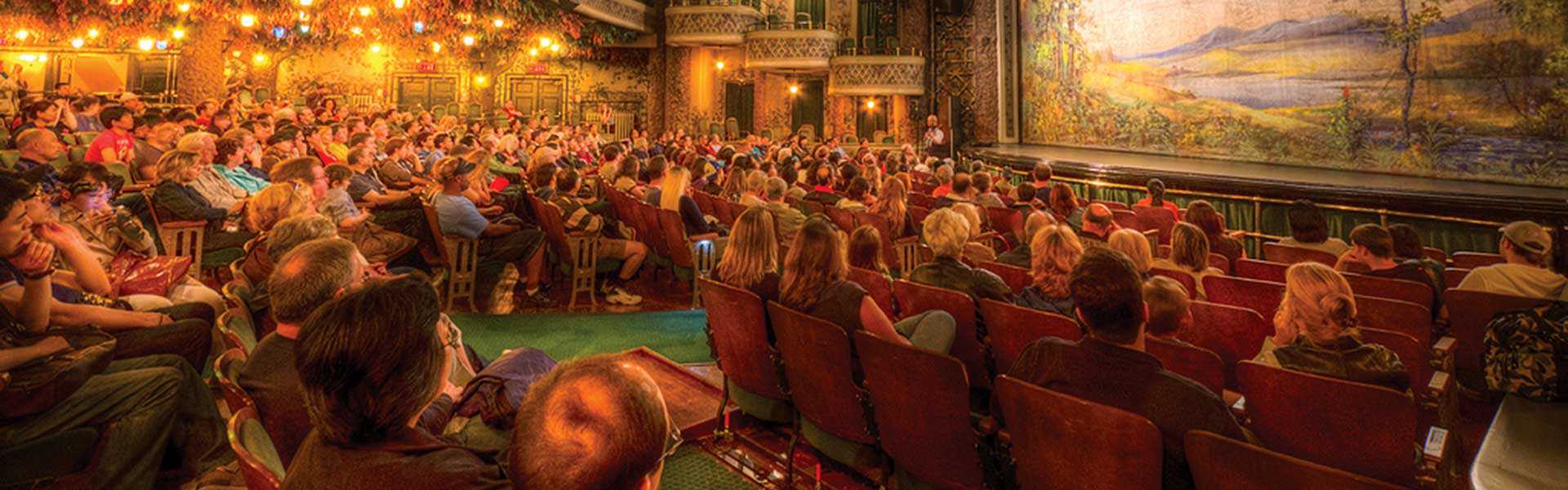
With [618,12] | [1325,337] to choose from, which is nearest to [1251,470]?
[1325,337]

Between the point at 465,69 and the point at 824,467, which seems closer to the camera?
the point at 824,467

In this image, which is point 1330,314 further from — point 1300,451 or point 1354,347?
point 1300,451

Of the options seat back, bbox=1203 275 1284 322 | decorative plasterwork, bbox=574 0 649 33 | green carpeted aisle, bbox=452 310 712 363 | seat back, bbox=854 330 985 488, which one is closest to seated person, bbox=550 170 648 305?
green carpeted aisle, bbox=452 310 712 363

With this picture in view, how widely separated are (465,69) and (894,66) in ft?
49.3

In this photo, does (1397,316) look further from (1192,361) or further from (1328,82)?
(1328,82)

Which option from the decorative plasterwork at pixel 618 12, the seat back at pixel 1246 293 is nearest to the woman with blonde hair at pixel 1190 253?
the seat back at pixel 1246 293

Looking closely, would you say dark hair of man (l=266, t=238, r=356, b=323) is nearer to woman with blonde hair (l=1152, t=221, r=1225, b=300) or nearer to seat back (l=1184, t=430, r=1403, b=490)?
seat back (l=1184, t=430, r=1403, b=490)

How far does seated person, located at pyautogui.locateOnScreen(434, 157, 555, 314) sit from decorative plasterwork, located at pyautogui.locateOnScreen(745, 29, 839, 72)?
12797mm

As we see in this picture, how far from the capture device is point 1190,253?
3787 millimetres

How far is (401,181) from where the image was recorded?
7.88 meters

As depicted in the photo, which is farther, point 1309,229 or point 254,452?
point 1309,229

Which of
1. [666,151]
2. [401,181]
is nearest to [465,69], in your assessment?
[666,151]

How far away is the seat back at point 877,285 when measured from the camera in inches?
132

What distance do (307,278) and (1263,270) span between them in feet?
14.7
